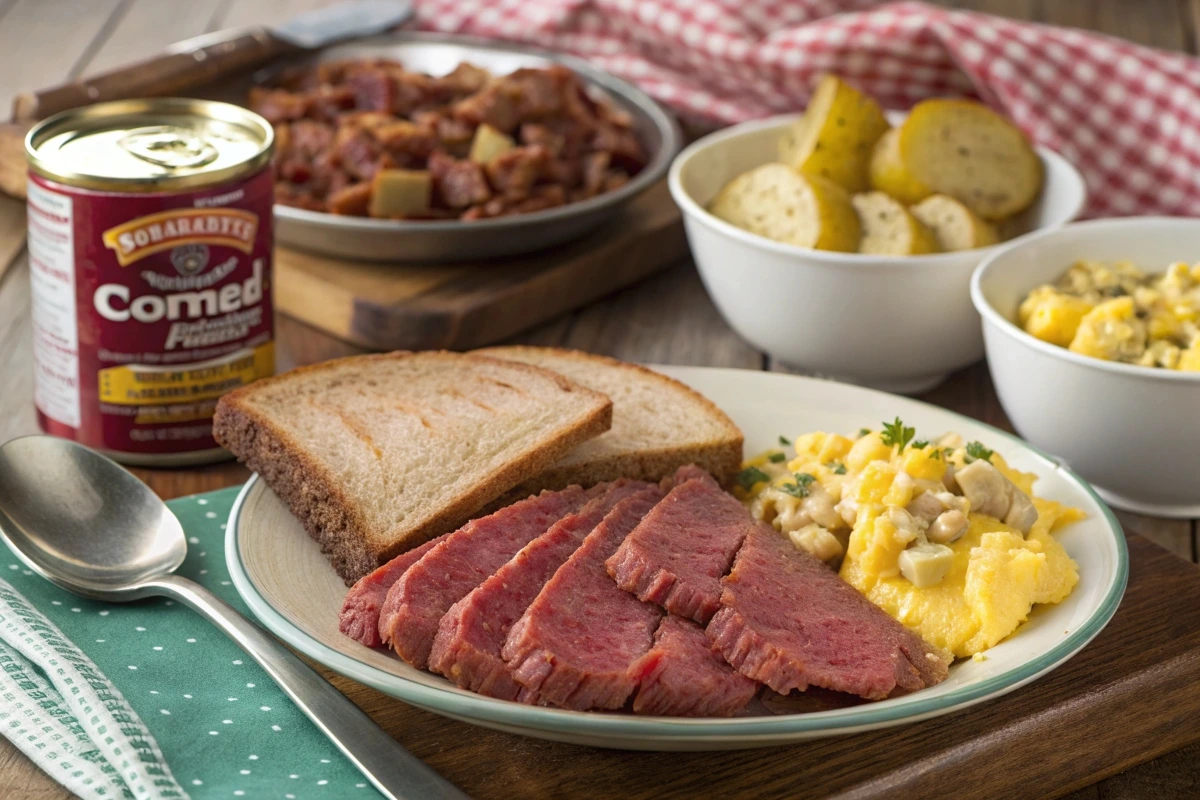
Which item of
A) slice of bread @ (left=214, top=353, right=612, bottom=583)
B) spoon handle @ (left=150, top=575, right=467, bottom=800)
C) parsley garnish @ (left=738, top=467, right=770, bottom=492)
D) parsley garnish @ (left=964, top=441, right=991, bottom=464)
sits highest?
parsley garnish @ (left=964, top=441, right=991, bottom=464)

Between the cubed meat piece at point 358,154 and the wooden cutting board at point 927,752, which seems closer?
the wooden cutting board at point 927,752

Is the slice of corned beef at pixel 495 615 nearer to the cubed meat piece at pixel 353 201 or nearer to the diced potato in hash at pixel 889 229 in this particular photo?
the diced potato in hash at pixel 889 229

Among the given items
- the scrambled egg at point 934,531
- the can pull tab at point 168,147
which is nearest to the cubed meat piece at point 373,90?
the can pull tab at point 168,147

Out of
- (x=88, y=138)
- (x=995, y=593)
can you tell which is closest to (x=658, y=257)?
(x=88, y=138)

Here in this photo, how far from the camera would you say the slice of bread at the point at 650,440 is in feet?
8.45

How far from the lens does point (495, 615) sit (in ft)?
6.47

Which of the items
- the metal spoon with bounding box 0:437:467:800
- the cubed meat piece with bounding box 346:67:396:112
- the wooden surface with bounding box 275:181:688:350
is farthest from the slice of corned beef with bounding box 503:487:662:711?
the cubed meat piece with bounding box 346:67:396:112

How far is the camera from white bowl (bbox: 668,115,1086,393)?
309 cm

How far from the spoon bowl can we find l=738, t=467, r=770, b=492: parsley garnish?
106cm

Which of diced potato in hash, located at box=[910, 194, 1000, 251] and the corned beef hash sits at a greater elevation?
diced potato in hash, located at box=[910, 194, 1000, 251]

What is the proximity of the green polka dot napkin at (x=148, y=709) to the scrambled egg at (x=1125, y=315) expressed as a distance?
5.65 ft

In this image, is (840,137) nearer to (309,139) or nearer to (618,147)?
(618,147)

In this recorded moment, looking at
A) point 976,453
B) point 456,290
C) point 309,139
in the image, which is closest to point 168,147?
point 456,290

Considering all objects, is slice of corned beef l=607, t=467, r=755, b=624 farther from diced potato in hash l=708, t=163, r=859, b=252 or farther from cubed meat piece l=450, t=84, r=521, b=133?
cubed meat piece l=450, t=84, r=521, b=133
